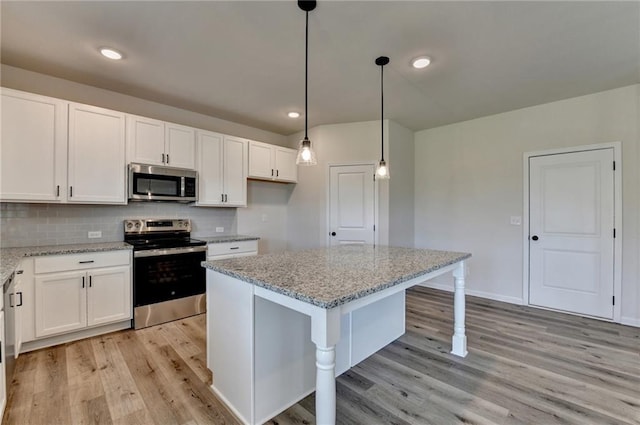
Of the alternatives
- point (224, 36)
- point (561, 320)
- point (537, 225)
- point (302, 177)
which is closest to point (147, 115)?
point (224, 36)

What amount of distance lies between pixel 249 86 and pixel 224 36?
2.85 ft

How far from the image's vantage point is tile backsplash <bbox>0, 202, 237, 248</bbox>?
2.70m

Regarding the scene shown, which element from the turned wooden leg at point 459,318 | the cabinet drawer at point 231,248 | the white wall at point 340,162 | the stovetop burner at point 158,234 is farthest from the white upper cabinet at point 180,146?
the turned wooden leg at point 459,318

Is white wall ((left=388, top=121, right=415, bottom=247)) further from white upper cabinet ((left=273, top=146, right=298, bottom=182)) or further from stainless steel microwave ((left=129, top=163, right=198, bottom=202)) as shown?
stainless steel microwave ((left=129, top=163, right=198, bottom=202))

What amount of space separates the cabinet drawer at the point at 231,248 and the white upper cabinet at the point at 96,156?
1053mm

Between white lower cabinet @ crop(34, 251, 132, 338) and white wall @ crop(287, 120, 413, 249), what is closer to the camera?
white lower cabinet @ crop(34, 251, 132, 338)

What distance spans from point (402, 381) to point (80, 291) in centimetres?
291

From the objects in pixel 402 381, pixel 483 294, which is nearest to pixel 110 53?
pixel 402 381

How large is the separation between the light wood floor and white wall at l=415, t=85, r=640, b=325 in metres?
1.00

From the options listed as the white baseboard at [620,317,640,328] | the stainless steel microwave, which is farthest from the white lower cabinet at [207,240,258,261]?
the white baseboard at [620,317,640,328]

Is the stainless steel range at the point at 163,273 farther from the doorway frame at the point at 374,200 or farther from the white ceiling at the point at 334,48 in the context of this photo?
the doorway frame at the point at 374,200

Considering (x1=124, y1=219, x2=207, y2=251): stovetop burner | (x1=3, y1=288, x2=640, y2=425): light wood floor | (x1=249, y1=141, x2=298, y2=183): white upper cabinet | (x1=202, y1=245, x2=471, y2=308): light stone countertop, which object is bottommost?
(x1=3, y1=288, x2=640, y2=425): light wood floor

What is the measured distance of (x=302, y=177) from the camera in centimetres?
469

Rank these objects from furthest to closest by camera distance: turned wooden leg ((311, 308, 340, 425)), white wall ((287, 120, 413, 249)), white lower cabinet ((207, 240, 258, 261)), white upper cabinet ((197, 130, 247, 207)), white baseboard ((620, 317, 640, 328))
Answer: white wall ((287, 120, 413, 249))
white upper cabinet ((197, 130, 247, 207))
white lower cabinet ((207, 240, 258, 261))
white baseboard ((620, 317, 640, 328))
turned wooden leg ((311, 308, 340, 425))
